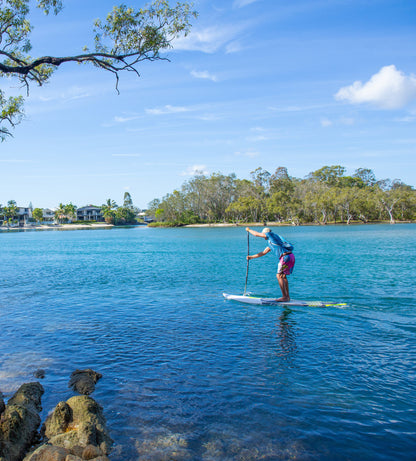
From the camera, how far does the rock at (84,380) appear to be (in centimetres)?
853

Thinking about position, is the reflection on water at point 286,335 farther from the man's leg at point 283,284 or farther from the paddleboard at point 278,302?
the man's leg at point 283,284

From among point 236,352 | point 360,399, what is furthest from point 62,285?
point 360,399

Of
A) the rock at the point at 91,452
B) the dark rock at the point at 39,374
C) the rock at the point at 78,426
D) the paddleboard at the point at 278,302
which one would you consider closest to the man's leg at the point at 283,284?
the paddleboard at the point at 278,302

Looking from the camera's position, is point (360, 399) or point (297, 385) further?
point (297, 385)

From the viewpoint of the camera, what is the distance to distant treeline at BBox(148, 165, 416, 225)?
12500cm

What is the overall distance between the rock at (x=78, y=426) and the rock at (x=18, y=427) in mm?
291

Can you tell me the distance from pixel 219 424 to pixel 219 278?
18.7m

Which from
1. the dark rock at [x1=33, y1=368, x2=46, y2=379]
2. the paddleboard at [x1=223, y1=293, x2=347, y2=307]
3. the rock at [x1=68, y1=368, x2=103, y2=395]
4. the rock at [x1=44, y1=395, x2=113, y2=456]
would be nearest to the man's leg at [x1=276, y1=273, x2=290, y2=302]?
the paddleboard at [x1=223, y1=293, x2=347, y2=307]

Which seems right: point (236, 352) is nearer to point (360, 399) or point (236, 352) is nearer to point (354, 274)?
point (360, 399)

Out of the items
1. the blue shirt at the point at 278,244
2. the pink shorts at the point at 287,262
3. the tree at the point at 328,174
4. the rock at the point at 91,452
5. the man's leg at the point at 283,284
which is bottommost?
the rock at the point at 91,452

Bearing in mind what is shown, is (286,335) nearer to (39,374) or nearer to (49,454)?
(39,374)

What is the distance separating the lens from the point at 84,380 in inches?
343

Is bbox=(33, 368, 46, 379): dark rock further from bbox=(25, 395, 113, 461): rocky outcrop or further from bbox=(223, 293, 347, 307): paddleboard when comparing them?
bbox=(223, 293, 347, 307): paddleboard

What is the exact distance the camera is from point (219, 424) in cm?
708
